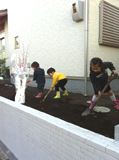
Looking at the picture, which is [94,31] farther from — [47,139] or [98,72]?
[47,139]

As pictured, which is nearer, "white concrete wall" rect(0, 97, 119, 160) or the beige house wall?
"white concrete wall" rect(0, 97, 119, 160)

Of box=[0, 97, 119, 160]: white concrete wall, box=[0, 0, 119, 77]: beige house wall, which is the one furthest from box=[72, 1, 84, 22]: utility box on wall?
box=[0, 97, 119, 160]: white concrete wall

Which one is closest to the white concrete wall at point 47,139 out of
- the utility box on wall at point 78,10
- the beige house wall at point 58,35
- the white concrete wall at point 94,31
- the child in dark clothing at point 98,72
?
the child in dark clothing at point 98,72

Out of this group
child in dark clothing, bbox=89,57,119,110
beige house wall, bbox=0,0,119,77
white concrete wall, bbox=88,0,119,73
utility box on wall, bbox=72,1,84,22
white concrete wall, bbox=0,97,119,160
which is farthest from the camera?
beige house wall, bbox=0,0,119,77

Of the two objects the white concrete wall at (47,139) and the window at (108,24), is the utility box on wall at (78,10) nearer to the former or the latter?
the window at (108,24)

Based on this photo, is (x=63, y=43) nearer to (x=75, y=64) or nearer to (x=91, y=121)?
(x=75, y=64)

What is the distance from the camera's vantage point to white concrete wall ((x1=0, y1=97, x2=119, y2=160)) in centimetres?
157

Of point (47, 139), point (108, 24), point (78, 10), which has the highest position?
point (78, 10)

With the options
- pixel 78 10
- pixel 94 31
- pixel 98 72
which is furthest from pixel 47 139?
pixel 78 10

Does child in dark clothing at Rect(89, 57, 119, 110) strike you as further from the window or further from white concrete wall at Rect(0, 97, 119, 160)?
the window

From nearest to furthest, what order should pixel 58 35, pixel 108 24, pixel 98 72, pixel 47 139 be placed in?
pixel 47 139
pixel 98 72
pixel 108 24
pixel 58 35

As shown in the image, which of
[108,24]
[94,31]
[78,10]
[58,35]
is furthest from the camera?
[58,35]

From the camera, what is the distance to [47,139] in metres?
2.20

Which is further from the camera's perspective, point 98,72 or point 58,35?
point 58,35
